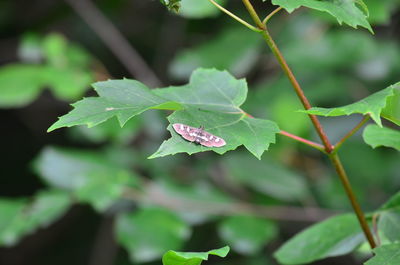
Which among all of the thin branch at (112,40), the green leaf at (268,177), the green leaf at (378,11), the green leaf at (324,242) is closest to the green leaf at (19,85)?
the thin branch at (112,40)

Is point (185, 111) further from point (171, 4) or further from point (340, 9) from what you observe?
point (340, 9)

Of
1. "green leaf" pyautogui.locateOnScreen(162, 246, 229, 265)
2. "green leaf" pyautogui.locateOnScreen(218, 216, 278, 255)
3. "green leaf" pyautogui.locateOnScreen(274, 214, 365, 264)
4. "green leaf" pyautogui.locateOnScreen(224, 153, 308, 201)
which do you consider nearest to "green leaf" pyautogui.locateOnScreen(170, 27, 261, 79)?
"green leaf" pyautogui.locateOnScreen(224, 153, 308, 201)

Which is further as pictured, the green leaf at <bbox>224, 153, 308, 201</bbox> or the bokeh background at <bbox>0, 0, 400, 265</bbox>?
the green leaf at <bbox>224, 153, 308, 201</bbox>

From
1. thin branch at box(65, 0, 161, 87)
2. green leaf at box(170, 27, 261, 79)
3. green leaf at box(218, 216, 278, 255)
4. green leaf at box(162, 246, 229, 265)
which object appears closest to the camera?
green leaf at box(162, 246, 229, 265)

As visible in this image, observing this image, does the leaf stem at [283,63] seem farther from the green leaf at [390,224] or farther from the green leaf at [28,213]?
the green leaf at [28,213]

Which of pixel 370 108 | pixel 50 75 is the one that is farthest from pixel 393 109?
pixel 50 75

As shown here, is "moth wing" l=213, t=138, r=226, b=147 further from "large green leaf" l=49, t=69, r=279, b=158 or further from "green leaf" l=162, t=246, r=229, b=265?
"green leaf" l=162, t=246, r=229, b=265

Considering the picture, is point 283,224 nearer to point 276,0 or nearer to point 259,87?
point 259,87
